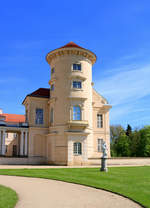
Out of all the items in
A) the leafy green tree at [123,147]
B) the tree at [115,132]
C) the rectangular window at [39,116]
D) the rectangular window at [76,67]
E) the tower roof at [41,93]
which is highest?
the rectangular window at [76,67]

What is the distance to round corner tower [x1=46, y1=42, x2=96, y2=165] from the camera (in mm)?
31500

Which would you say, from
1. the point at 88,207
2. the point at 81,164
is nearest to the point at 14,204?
the point at 88,207

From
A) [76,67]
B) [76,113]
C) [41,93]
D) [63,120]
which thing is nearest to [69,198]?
[63,120]

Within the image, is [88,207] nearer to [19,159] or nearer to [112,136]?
[19,159]

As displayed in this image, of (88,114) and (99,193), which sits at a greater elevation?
(88,114)

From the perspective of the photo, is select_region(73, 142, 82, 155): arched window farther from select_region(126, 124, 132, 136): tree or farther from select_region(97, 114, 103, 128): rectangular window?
select_region(126, 124, 132, 136): tree

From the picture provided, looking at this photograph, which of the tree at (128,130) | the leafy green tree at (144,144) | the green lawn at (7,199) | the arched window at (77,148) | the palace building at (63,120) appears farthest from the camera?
the tree at (128,130)

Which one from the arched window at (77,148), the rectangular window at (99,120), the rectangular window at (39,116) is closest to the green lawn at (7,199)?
the arched window at (77,148)

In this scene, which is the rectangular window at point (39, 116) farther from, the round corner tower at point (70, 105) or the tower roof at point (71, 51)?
the tower roof at point (71, 51)

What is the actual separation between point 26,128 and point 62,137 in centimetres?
604

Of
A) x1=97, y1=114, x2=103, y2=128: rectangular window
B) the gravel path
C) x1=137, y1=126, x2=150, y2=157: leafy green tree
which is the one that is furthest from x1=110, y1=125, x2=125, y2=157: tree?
the gravel path

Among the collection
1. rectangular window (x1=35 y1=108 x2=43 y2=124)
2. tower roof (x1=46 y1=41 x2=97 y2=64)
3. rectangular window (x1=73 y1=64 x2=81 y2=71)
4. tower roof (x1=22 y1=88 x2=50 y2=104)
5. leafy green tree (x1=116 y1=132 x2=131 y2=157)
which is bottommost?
leafy green tree (x1=116 y1=132 x2=131 y2=157)

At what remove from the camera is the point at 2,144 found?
33.4 meters

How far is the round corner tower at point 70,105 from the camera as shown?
31.5 m
